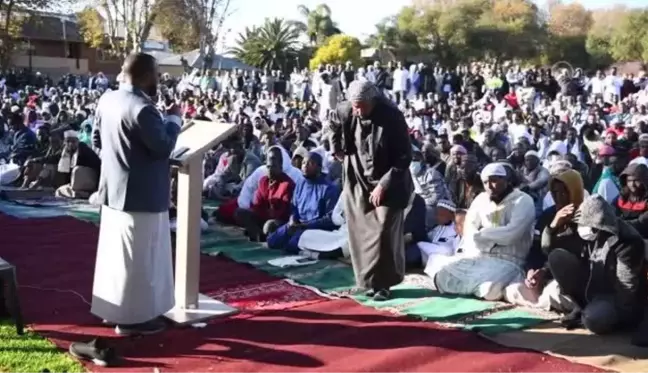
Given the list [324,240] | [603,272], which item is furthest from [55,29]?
[603,272]

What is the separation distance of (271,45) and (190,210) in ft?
106

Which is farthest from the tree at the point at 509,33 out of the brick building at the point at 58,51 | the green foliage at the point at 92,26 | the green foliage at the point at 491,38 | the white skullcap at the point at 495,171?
the white skullcap at the point at 495,171

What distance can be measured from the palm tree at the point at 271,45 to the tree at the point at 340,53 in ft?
10.4

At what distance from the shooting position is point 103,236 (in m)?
4.05

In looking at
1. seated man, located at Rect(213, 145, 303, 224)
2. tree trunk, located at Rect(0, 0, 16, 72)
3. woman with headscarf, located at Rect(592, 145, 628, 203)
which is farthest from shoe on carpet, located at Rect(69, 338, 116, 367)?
tree trunk, located at Rect(0, 0, 16, 72)

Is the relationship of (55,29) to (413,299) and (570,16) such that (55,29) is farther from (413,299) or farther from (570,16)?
(413,299)

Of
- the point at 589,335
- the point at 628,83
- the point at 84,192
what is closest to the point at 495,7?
the point at 628,83

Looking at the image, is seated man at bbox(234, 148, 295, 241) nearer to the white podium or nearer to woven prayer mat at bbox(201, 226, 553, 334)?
woven prayer mat at bbox(201, 226, 553, 334)

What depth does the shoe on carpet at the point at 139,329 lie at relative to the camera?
13.4 feet

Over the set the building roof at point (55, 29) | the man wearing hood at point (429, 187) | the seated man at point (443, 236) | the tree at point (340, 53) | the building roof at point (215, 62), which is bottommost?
the seated man at point (443, 236)

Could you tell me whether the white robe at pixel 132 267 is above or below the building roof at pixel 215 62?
below

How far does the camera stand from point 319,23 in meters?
42.5

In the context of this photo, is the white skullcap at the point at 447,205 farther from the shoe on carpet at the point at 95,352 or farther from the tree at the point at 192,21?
the tree at the point at 192,21

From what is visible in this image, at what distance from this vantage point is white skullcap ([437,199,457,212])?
6496 millimetres
